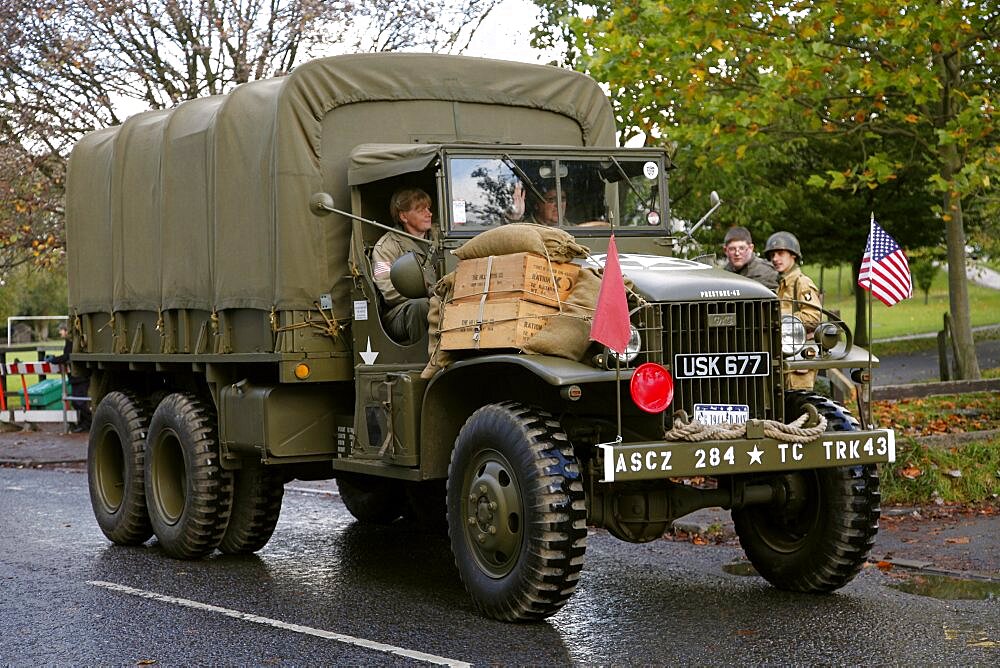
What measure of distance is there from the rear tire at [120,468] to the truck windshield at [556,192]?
404 cm

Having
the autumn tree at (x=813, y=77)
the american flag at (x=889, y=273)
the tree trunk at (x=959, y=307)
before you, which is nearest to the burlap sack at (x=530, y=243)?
the american flag at (x=889, y=273)

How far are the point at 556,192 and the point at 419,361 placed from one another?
142 centimetres

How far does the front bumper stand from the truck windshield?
2228 mm

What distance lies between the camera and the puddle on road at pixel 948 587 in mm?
8250

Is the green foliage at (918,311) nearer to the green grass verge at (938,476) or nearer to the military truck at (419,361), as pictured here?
the green grass verge at (938,476)

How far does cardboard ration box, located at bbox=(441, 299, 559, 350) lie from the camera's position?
25.3ft

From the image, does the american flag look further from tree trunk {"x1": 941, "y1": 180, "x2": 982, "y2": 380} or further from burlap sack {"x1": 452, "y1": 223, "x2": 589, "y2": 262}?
tree trunk {"x1": 941, "y1": 180, "x2": 982, "y2": 380}

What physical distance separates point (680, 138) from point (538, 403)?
10.4 metres

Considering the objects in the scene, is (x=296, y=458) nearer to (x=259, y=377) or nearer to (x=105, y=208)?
(x=259, y=377)

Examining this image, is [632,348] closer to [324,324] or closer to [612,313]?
[612,313]

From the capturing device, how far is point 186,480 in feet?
35.1

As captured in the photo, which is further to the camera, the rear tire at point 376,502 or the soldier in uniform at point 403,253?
the rear tire at point 376,502

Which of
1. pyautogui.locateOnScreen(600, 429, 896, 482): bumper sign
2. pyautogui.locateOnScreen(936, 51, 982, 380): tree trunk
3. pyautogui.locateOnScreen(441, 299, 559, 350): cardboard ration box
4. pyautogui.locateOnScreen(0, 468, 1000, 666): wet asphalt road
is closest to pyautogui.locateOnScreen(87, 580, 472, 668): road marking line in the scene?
pyautogui.locateOnScreen(0, 468, 1000, 666): wet asphalt road

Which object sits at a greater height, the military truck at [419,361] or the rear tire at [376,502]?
the military truck at [419,361]
